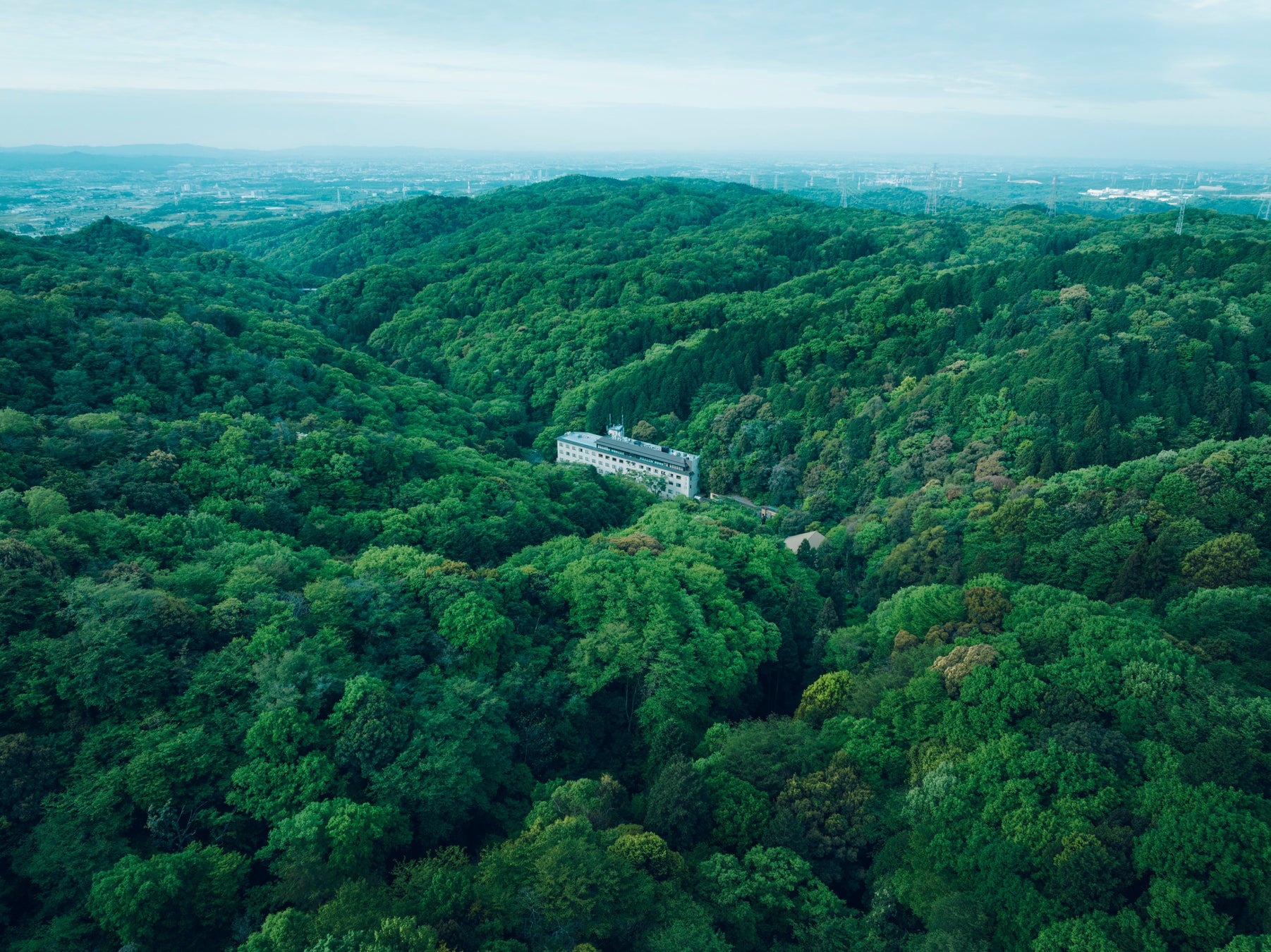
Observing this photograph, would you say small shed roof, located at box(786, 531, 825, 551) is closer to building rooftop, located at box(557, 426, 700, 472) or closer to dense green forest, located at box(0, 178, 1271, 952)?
dense green forest, located at box(0, 178, 1271, 952)

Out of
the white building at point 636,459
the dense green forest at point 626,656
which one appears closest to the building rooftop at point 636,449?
the white building at point 636,459

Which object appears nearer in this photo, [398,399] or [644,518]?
[644,518]

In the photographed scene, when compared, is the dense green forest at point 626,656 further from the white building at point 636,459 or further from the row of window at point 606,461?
the row of window at point 606,461

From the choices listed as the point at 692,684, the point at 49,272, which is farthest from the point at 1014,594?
the point at 49,272

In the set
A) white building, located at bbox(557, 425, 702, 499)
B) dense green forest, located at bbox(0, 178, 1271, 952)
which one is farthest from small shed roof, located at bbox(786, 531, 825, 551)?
white building, located at bbox(557, 425, 702, 499)

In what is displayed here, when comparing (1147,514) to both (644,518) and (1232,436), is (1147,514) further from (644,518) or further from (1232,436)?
(644,518)

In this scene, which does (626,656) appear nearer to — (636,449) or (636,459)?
(636,459)
